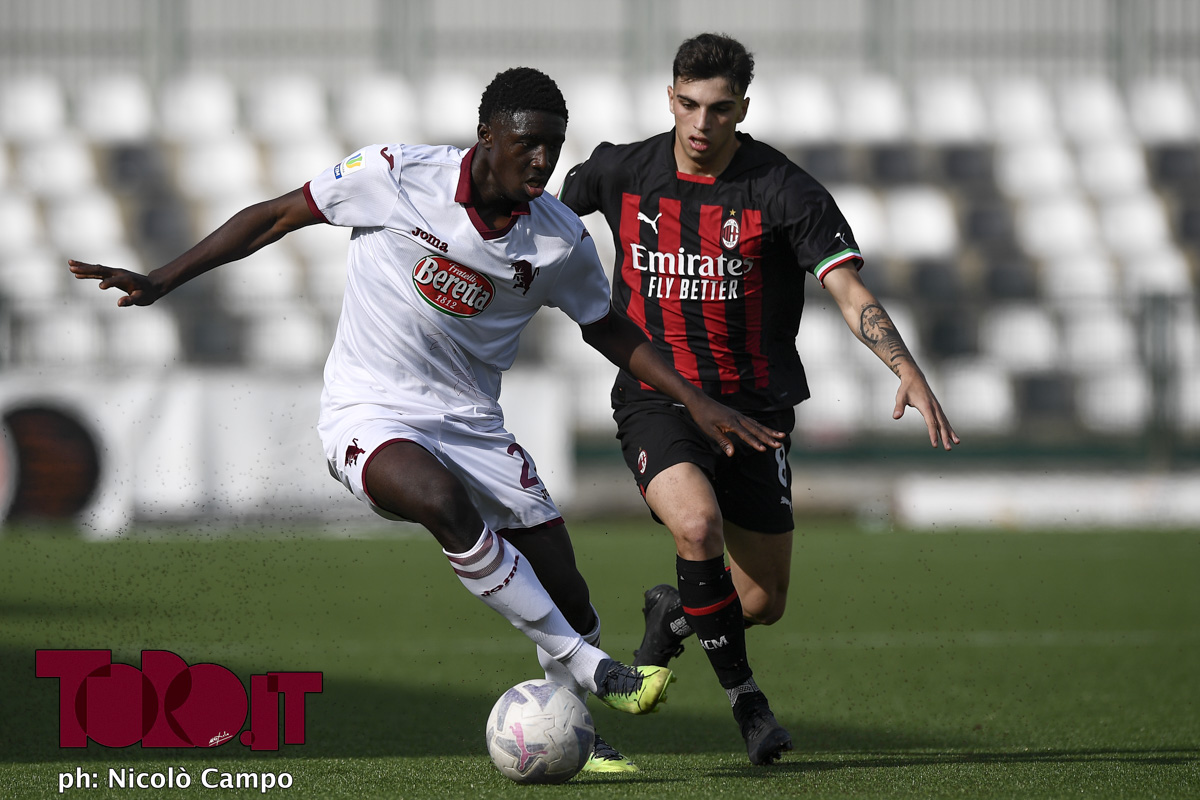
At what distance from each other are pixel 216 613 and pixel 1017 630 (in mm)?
5086

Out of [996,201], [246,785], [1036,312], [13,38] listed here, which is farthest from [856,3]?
[246,785]

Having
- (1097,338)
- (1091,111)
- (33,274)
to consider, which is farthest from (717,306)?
(1091,111)

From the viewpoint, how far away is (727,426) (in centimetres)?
470

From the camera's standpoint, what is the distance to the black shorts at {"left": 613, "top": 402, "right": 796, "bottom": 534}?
17.3ft

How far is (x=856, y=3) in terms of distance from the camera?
2378cm

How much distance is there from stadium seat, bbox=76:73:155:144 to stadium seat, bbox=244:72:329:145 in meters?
1.46

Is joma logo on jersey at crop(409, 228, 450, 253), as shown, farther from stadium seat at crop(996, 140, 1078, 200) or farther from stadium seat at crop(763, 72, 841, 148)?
stadium seat at crop(996, 140, 1078, 200)

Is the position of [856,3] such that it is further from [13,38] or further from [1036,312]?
[13,38]

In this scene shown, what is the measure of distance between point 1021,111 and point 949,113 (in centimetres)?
133

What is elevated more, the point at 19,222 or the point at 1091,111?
the point at 1091,111

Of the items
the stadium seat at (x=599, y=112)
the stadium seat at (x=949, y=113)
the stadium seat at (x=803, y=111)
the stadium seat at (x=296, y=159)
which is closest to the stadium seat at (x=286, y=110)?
the stadium seat at (x=296, y=159)

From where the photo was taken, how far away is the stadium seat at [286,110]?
21.3 m

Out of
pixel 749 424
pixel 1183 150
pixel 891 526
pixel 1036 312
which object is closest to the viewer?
pixel 749 424

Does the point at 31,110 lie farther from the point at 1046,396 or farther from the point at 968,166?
the point at 1046,396
